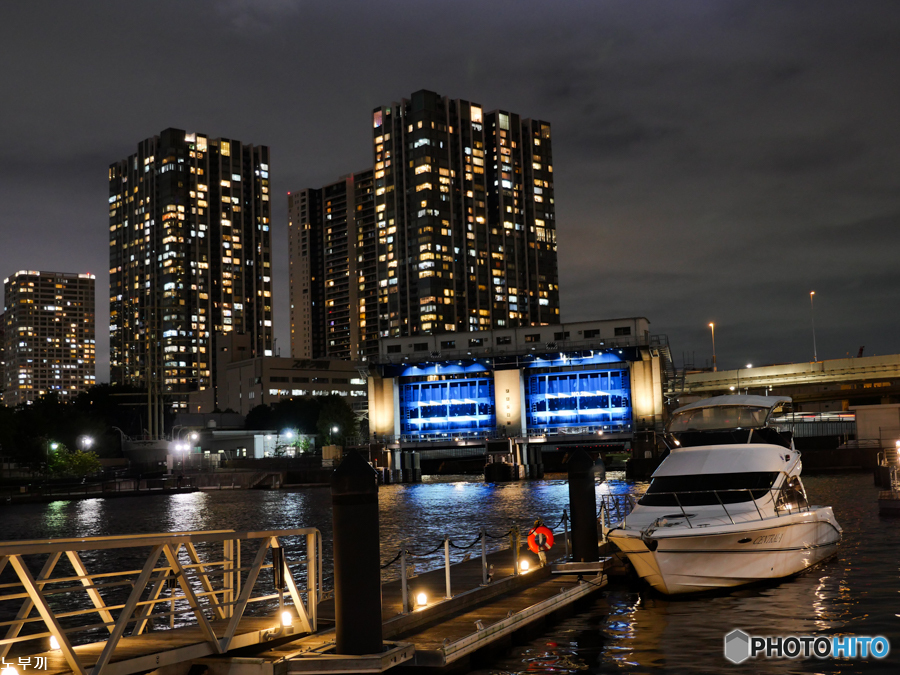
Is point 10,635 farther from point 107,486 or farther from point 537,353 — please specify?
point 537,353

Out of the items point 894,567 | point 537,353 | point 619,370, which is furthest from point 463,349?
point 894,567

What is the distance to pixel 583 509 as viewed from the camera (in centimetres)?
2575

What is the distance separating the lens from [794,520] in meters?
26.3

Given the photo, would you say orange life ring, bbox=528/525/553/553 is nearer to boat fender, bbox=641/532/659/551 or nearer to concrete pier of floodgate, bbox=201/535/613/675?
concrete pier of floodgate, bbox=201/535/613/675

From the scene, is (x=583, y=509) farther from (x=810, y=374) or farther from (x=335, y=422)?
(x=335, y=422)

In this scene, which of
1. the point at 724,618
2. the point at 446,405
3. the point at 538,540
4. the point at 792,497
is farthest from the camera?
the point at 446,405

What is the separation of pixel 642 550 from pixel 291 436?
15095cm

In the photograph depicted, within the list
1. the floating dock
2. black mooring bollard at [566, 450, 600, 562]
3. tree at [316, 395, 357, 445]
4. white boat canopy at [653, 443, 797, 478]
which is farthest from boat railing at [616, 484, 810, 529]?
tree at [316, 395, 357, 445]

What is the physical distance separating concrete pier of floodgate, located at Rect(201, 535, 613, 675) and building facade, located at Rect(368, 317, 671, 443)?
11026 cm

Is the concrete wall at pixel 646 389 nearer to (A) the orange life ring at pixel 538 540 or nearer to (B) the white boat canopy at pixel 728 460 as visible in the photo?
(B) the white boat canopy at pixel 728 460

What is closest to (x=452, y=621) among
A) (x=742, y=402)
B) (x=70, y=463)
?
(x=742, y=402)

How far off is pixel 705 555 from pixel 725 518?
129 centimetres

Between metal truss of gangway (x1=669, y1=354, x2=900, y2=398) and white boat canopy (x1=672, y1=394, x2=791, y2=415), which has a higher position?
metal truss of gangway (x1=669, y1=354, x2=900, y2=398)

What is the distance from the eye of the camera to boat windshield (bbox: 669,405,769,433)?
3284 centimetres
